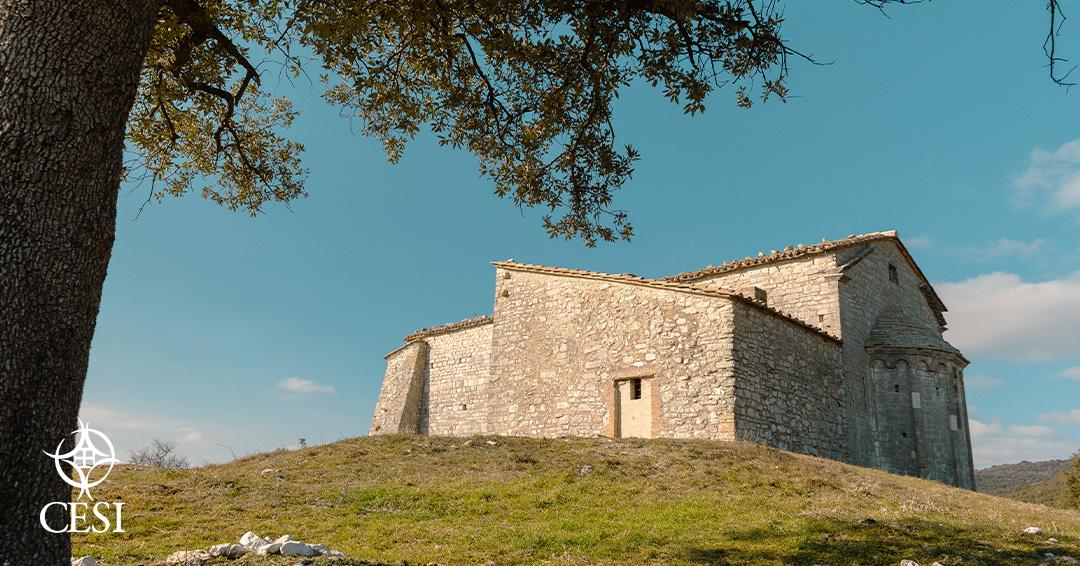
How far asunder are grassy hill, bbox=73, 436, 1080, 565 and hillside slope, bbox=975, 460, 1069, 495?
32.6m

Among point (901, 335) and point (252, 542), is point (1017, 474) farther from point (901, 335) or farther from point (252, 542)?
point (252, 542)

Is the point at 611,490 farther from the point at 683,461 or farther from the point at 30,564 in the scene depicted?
the point at 30,564

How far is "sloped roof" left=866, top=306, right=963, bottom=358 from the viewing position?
70.0ft

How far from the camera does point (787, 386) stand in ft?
60.2

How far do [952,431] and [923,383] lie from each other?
5.49 ft

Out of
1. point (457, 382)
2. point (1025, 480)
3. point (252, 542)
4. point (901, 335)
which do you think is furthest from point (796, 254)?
point (1025, 480)

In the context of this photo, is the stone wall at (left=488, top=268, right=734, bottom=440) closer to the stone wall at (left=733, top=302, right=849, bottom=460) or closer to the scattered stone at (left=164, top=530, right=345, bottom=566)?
the stone wall at (left=733, top=302, right=849, bottom=460)

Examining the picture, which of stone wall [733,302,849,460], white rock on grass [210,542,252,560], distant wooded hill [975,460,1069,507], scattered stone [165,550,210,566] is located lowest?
scattered stone [165,550,210,566]

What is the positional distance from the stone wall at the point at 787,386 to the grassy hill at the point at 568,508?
1863mm

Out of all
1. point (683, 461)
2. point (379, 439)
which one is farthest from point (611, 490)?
point (379, 439)

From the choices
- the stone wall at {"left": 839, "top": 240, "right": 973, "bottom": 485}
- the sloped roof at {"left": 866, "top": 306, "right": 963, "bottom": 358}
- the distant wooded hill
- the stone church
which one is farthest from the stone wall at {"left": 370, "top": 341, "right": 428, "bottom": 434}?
the distant wooded hill

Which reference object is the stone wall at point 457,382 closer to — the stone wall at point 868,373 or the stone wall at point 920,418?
the stone wall at point 868,373

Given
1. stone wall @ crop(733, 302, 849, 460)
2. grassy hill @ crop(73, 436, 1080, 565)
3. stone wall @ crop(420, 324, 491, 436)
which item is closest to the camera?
grassy hill @ crop(73, 436, 1080, 565)

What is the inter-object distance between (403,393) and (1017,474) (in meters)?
39.3
